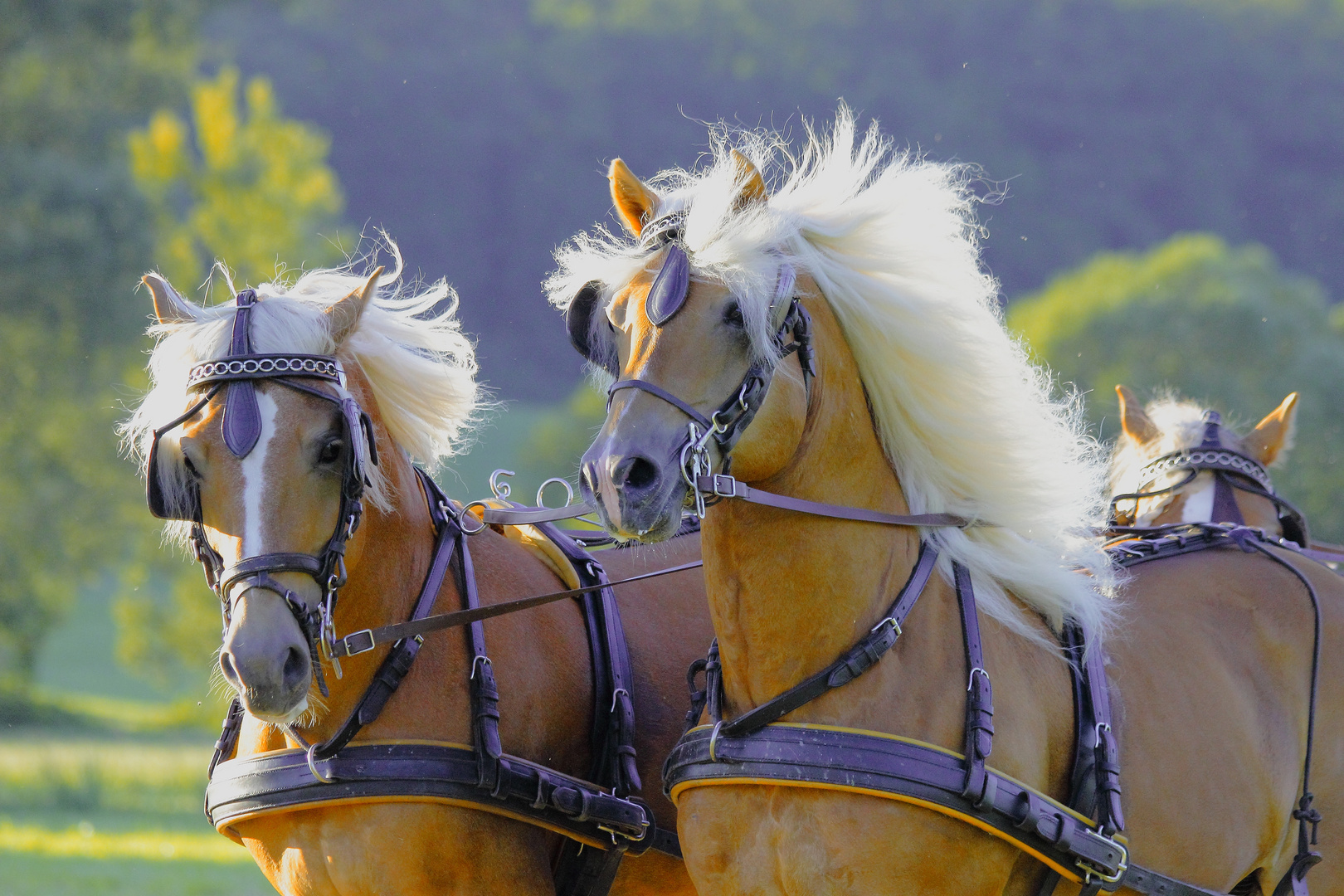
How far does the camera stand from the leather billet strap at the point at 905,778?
8.73ft

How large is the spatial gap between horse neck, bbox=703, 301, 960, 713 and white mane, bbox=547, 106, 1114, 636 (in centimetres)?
11

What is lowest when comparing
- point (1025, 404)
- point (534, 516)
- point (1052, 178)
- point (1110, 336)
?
point (534, 516)

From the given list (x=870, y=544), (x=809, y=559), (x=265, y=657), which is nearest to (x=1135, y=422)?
(x=870, y=544)

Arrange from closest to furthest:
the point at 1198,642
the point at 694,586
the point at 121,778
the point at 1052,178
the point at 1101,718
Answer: the point at 1101,718 → the point at 1198,642 → the point at 694,586 → the point at 121,778 → the point at 1052,178

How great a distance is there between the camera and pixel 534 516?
10.7 ft

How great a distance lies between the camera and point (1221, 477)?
178 inches

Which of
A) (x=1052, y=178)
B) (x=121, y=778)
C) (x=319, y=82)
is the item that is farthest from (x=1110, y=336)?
(x=319, y=82)

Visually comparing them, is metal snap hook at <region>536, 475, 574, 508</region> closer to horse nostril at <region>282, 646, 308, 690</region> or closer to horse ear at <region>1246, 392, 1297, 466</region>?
horse nostril at <region>282, 646, 308, 690</region>

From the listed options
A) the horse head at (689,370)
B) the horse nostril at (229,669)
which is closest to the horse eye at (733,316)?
the horse head at (689,370)

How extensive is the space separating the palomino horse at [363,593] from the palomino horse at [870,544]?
479mm

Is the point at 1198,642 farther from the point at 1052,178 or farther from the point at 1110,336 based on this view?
the point at 1052,178

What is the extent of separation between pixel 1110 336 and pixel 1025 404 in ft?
74.3

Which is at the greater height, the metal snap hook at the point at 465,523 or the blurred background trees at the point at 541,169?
the blurred background trees at the point at 541,169

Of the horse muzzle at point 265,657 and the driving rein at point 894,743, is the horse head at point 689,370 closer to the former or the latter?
the driving rein at point 894,743
